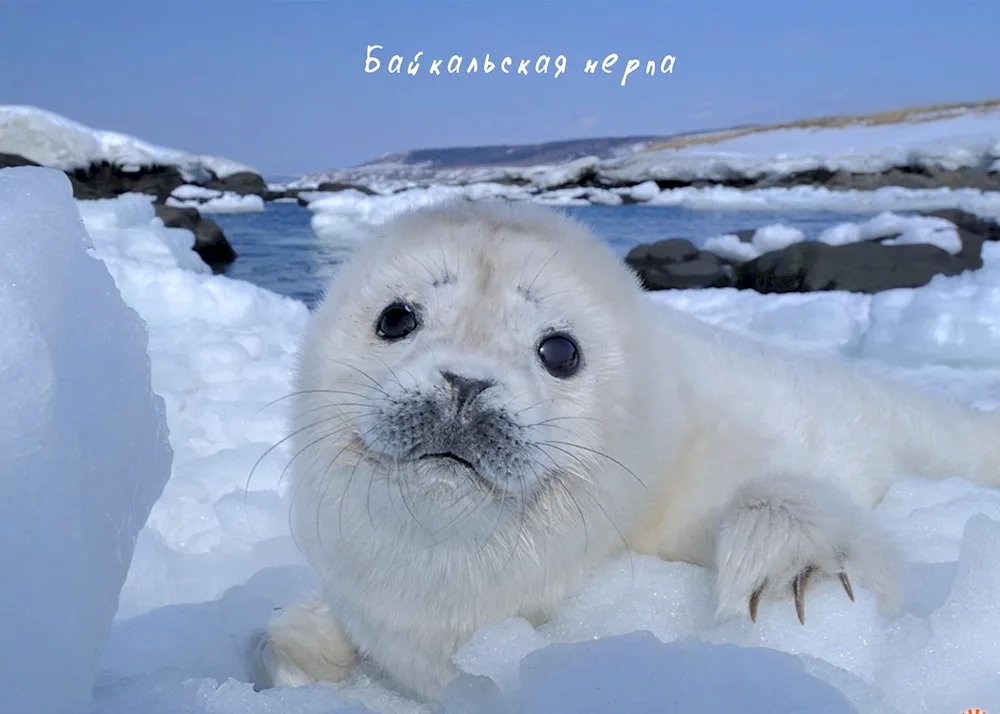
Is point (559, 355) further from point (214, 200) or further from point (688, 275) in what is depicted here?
point (214, 200)

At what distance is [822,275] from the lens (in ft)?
24.8

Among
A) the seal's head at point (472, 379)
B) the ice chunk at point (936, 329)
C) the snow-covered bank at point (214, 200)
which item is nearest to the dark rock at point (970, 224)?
the ice chunk at point (936, 329)

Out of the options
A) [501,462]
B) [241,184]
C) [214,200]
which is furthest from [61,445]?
[241,184]

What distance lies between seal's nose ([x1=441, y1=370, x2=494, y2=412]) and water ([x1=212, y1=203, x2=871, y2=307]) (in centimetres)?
567

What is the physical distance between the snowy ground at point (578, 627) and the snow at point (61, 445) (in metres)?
0.05

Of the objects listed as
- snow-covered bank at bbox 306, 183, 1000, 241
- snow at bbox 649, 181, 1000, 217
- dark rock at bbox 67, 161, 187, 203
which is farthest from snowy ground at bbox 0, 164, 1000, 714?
snow at bbox 649, 181, 1000, 217

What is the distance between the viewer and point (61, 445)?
1336mm

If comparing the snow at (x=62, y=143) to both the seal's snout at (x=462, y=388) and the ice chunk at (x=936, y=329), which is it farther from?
the seal's snout at (x=462, y=388)

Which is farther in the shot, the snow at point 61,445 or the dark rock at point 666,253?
the dark rock at point 666,253

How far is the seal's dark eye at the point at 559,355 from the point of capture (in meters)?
1.69

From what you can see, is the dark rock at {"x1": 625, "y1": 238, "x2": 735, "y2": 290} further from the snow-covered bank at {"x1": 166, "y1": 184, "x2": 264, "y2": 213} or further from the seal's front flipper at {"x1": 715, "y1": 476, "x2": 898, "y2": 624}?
the snow-covered bank at {"x1": 166, "y1": 184, "x2": 264, "y2": 213}

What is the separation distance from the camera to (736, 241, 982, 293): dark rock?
7152 millimetres

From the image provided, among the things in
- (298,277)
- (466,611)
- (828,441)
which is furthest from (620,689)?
(298,277)

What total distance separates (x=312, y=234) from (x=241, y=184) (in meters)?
11.8
